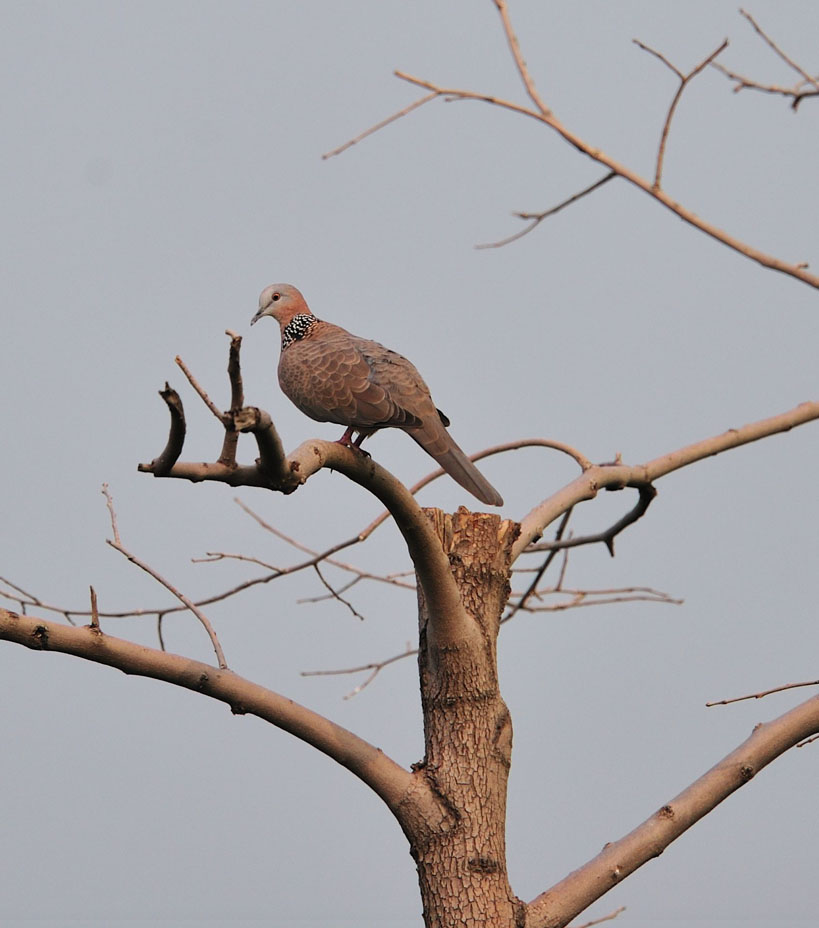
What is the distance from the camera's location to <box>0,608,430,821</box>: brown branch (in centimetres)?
302

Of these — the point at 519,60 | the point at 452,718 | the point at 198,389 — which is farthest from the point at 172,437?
the point at 452,718

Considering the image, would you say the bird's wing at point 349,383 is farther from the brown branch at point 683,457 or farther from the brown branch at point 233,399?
the brown branch at point 233,399

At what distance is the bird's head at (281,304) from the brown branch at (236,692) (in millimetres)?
2527

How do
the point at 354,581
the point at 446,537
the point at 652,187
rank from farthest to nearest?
the point at 354,581 → the point at 446,537 → the point at 652,187

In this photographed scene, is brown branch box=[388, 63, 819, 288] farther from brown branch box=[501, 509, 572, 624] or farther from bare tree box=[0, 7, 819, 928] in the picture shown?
brown branch box=[501, 509, 572, 624]

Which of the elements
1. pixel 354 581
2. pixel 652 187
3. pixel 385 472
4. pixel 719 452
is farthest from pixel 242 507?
pixel 652 187

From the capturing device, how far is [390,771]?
11.8 ft

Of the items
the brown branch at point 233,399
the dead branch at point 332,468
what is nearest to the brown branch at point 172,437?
the dead branch at point 332,468

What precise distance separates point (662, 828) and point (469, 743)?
66 centimetres

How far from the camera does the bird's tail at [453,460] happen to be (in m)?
4.05

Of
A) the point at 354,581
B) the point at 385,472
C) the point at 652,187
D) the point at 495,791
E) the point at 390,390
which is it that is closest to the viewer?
the point at 652,187

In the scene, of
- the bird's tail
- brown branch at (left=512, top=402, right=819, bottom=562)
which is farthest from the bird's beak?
brown branch at (left=512, top=402, right=819, bottom=562)

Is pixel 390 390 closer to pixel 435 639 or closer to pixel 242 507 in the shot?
pixel 242 507

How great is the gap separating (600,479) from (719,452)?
19.2 inches
